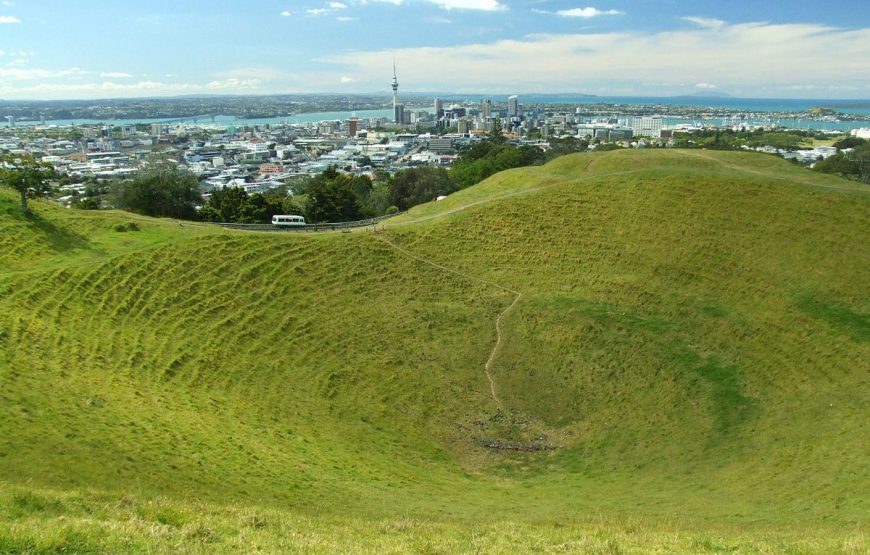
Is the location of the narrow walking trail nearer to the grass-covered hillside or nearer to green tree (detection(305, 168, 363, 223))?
the grass-covered hillside

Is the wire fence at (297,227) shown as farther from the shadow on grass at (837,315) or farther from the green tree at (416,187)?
the shadow on grass at (837,315)

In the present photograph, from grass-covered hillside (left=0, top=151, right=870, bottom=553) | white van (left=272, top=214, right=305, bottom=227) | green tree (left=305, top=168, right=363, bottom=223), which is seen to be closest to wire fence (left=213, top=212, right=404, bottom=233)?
white van (left=272, top=214, right=305, bottom=227)

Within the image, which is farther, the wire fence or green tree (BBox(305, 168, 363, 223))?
green tree (BBox(305, 168, 363, 223))

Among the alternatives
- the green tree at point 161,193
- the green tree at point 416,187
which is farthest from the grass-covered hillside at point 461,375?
the green tree at point 416,187

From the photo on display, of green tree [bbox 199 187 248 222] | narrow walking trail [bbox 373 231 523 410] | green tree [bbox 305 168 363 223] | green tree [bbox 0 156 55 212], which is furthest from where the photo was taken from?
green tree [bbox 305 168 363 223]

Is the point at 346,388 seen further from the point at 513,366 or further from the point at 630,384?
the point at 630,384

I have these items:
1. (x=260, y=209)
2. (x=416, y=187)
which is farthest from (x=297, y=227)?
(x=416, y=187)
